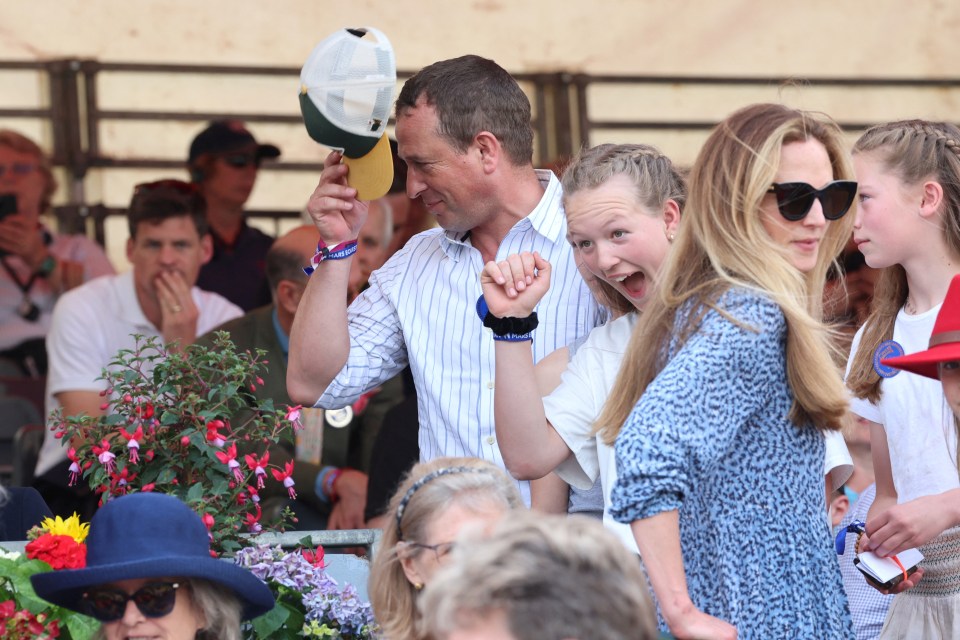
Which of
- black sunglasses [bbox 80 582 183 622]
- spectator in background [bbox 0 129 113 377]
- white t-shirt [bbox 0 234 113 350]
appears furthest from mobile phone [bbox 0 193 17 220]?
black sunglasses [bbox 80 582 183 622]

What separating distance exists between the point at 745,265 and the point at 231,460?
3.96 ft

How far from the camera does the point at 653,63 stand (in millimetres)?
8109

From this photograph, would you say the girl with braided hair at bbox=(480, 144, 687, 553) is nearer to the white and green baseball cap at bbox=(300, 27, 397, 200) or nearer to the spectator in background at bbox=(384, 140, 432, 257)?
the white and green baseball cap at bbox=(300, 27, 397, 200)

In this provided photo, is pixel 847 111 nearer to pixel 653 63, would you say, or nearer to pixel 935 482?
pixel 653 63

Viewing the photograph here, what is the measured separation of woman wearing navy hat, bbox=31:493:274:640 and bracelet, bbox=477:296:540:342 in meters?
0.66

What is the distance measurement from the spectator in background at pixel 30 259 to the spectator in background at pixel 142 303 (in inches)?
18.3

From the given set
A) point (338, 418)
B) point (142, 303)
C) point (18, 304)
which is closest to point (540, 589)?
point (338, 418)

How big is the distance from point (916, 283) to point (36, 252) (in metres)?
4.41

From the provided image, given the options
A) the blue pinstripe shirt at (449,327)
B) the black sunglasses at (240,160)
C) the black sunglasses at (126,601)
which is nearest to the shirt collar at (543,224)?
the blue pinstripe shirt at (449,327)

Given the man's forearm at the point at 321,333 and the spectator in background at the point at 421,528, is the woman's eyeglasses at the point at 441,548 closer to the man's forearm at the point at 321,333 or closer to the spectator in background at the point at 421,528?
the spectator in background at the point at 421,528

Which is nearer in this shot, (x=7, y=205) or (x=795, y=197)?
(x=795, y=197)

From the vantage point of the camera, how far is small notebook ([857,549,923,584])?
3131 mm

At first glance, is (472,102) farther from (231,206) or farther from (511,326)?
(231,206)

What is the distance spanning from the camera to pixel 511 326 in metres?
2.86
